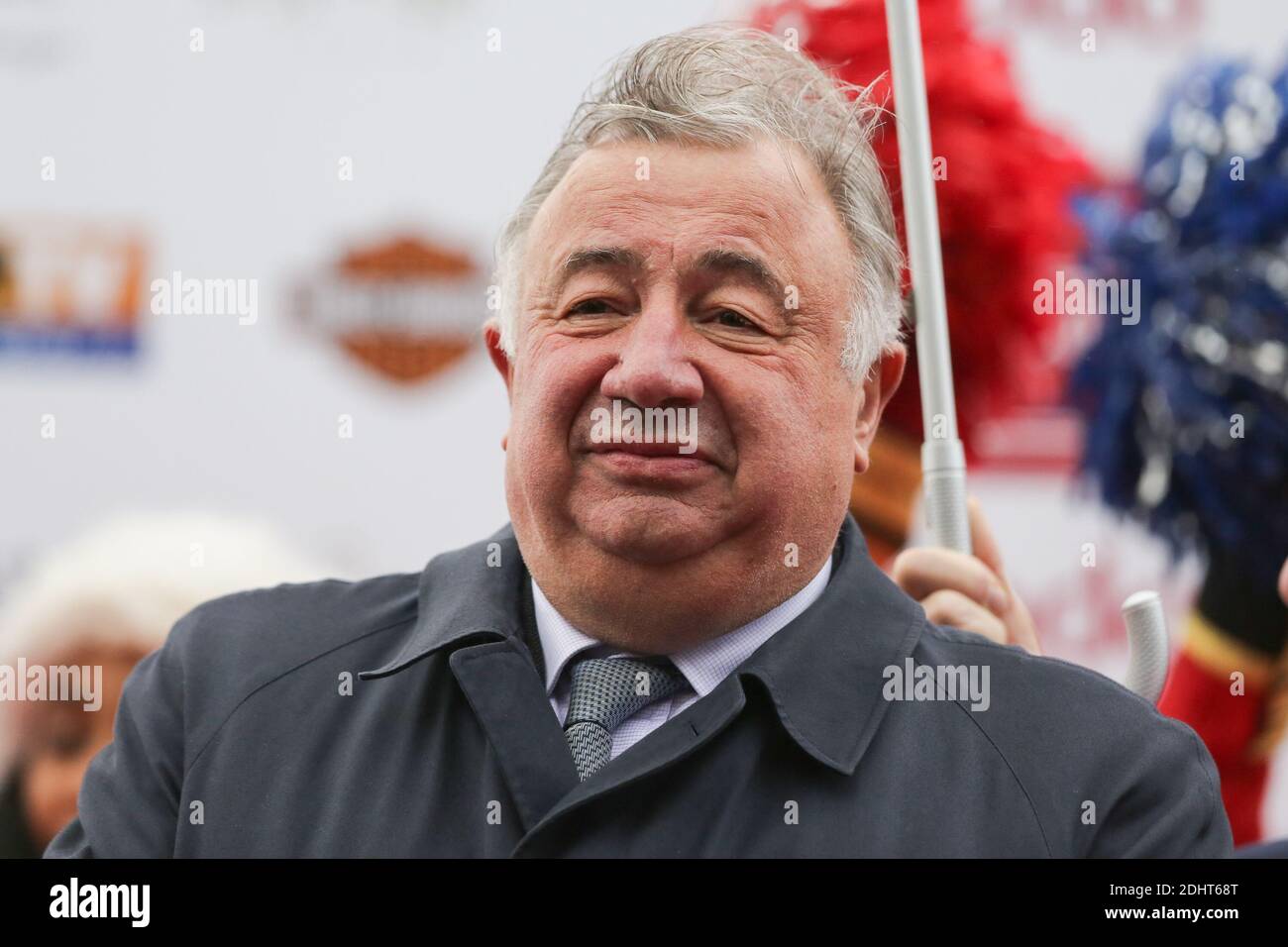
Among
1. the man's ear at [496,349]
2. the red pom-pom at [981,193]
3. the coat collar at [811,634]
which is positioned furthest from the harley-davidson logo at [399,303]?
the coat collar at [811,634]

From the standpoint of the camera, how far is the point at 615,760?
161 centimetres

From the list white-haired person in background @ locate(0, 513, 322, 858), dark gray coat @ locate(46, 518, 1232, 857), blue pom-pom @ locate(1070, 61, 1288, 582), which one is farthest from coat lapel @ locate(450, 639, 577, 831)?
blue pom-pom @ locate(1070, 61, 1288, 582)

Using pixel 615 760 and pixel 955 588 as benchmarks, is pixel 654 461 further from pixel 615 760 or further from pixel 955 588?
pixel 955 588

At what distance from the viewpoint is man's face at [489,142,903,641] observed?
164 cm

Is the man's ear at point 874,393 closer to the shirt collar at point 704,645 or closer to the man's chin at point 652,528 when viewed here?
the shirt collar at point 704,645

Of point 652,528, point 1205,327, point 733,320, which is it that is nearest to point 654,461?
point 652,528

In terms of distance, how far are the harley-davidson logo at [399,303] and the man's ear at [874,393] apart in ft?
4.09

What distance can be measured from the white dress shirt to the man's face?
8 cm

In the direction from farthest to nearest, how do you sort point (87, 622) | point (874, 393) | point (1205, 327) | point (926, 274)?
point (1205, 327)
point (87, 622)
point (926, 274)
point (874, 393)

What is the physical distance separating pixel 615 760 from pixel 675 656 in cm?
17

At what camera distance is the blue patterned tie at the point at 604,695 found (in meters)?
1.67

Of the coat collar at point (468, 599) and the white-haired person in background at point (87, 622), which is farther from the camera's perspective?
the white-haired person in background at point (87, 622)

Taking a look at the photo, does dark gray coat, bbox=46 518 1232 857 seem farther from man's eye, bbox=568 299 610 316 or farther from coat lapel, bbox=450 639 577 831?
man's eye, bbox=568 299 610 316
